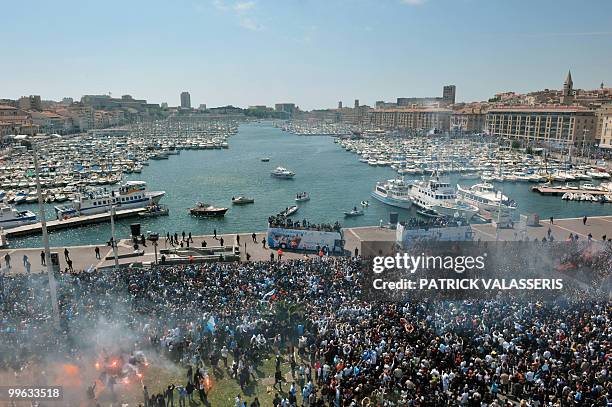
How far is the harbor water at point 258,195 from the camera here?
41.8 m

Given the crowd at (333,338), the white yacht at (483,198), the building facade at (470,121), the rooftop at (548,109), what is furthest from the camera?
the building facade at (470,121)

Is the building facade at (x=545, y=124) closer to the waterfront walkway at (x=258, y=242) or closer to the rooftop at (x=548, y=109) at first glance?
the rooftop at (x=548, y=109)

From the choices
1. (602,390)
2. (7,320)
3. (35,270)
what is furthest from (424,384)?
(35,270)

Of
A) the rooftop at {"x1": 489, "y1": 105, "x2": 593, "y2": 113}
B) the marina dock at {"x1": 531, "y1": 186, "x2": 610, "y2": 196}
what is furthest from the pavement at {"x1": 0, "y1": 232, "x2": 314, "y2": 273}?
the rooftop at {"x1": 489, "y1": 105, "x2": 593, "y2": 113}

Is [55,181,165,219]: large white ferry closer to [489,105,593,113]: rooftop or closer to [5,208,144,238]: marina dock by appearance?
[5,208,144,238]: marina dock

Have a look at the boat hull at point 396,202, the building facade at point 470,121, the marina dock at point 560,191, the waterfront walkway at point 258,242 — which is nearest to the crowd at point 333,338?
the waterfront walkway at point 258,242

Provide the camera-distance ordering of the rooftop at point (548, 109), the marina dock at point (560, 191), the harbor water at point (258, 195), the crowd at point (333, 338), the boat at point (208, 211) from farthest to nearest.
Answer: the rooftop at point (548, 109)
the marina dock at point (560, 191)
the boat at point (208, 211)
the harbor water at point (258, 195)
the crowd at point (333, 338)

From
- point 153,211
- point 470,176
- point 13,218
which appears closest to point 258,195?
point 153,211

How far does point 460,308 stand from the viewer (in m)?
16.4

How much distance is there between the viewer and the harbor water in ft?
137

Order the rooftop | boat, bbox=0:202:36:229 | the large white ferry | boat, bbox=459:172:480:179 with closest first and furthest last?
boat, bbox=0:202:36:229 < the large white ferry < boat, bbox=459:172:480:179 < the rooftop

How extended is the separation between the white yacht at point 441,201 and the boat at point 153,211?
25.5m

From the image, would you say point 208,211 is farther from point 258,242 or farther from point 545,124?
point 545,124

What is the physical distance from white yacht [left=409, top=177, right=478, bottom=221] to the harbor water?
208cm
